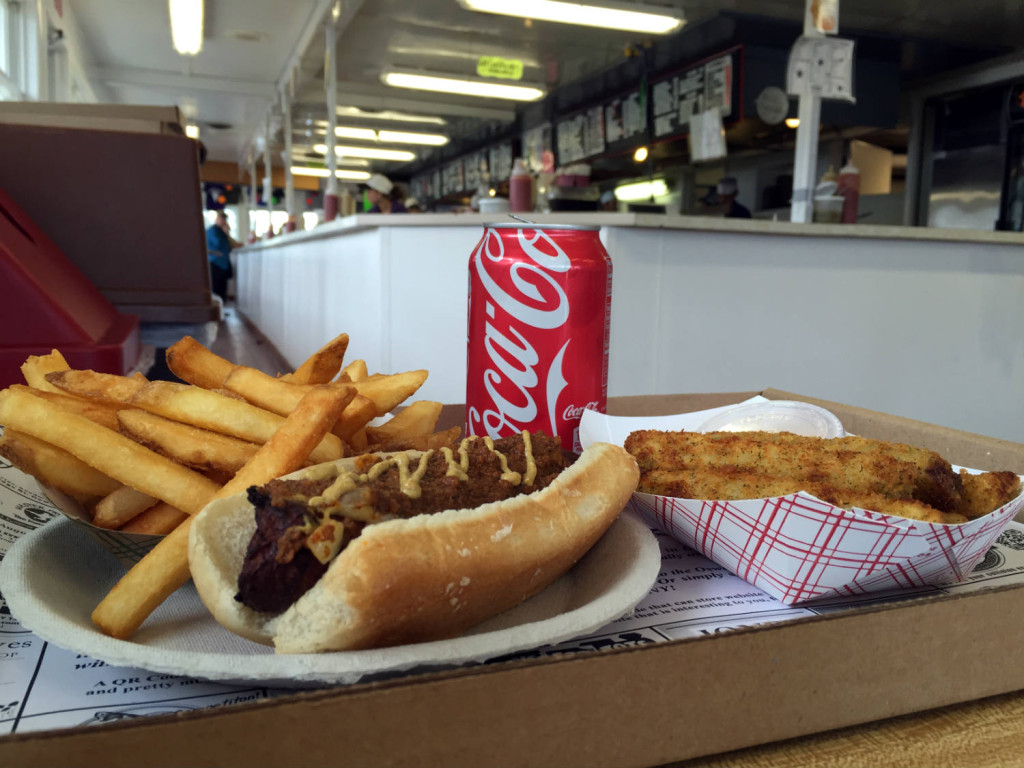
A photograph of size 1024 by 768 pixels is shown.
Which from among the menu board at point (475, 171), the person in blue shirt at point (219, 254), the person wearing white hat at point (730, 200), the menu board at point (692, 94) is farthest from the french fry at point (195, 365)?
the person in blue shirt at point (219, 254)

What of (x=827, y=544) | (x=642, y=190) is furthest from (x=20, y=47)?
(x=642, y=190)

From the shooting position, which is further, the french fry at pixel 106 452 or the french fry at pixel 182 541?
the french fry at pixel 106 452

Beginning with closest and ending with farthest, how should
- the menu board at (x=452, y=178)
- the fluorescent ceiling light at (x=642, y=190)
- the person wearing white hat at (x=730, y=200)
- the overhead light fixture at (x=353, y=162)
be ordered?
the person wearing white hat at (x=730, y=200), the fluorescent ceiling light at (x=642, y=190), the menu board at (x=452, y=178), the overhead light fixture at (x=353, y=162)

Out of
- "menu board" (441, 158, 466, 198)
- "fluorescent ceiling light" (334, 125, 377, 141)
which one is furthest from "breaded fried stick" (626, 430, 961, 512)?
"menu board" (441, 158, 466, 198)

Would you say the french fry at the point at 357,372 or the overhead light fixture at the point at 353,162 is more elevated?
the overhead light fixture at the point at 353,162

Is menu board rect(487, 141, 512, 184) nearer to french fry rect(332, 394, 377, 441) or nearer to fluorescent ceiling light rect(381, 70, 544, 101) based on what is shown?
fluorescent ceiling light rect(381, 70, 544, 101)

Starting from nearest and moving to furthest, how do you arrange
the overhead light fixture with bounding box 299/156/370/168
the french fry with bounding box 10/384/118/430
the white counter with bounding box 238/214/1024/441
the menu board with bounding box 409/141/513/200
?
the french fry with bounding box 10/384/118/430
the white counter with bounding box 238/214/1024/441
the menu board with bounding box 409/141/513/200
the overhead light fixture with bounding box 299/156/370/168

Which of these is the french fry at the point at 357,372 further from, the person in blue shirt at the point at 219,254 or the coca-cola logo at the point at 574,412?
the person in blue shirt at the point at 219,254
